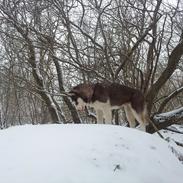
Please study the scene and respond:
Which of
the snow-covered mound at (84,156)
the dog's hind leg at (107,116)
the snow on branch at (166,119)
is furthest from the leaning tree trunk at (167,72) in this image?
the snow-covered mound at (84,156)

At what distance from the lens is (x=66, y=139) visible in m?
4.96

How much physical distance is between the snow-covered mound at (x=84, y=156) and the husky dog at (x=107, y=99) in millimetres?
3520

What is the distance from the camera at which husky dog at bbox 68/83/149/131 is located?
9.18 metres

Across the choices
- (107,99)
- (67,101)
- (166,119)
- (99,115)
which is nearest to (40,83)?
(67,101)

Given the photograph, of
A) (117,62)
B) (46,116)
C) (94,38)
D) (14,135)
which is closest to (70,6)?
(94,38)

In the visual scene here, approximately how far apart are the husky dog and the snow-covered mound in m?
3.52

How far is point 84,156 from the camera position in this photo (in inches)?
179

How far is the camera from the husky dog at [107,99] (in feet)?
30.1

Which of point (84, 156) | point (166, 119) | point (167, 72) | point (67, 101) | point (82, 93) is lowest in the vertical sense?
point (84, 156)

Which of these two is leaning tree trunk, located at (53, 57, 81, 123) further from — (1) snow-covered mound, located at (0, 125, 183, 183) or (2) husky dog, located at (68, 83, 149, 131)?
(1) snow-covered mound, located at (0, 125, 183, 183)

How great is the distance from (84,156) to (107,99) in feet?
15.6

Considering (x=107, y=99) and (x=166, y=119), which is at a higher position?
(x=107, y=99)

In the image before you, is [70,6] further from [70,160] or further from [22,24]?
[70,160]

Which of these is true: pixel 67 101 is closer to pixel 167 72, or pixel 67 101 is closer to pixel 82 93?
pixel 167 72
